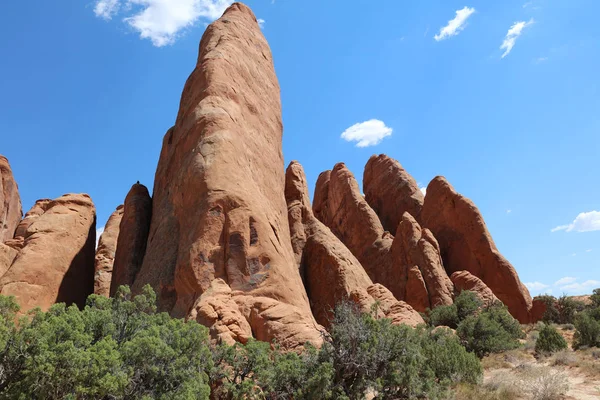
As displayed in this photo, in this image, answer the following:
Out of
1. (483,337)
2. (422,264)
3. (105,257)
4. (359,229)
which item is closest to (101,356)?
Result: (483,337)

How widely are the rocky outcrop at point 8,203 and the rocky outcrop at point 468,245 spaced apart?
30.0 meters

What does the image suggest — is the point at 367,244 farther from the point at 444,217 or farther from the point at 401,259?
the point at 444,217

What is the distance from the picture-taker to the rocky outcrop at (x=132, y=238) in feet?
59.6

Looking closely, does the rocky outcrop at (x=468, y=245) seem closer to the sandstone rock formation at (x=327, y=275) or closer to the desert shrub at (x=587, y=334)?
the desert shrub at (x=587, y=334)

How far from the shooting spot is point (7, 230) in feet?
103

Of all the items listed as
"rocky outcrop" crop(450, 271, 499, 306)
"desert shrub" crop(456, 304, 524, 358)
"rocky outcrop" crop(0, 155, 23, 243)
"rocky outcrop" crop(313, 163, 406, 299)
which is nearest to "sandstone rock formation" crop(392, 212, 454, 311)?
"rocky outcrop" crop(450, 271, 499, 306)

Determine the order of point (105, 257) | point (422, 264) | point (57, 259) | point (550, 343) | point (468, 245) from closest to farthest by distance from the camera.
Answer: point (550, 343) < point (57, 259) < point (105, 257) < point (422, 264) < point (468, 245)

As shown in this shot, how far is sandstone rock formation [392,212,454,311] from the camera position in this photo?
26.9 m

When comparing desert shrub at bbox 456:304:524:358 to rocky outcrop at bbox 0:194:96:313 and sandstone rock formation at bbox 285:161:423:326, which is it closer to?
sandstone rock formation at bbox 285:161:423:326

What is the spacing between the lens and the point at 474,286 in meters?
26.4

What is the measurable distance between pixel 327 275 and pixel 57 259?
429 inches

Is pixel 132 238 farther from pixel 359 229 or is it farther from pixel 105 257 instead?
pixel 359 229

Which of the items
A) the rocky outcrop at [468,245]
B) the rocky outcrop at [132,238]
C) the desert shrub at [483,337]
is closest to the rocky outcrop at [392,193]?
the rocky outcrop at [468,245]

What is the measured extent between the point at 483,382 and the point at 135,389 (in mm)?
9054
